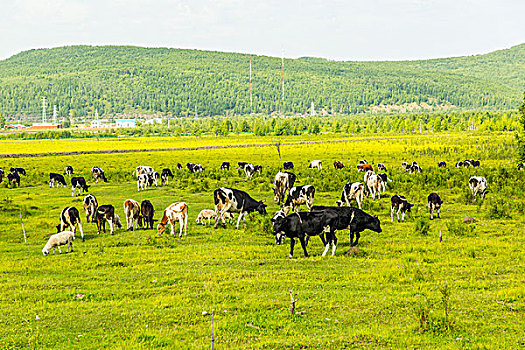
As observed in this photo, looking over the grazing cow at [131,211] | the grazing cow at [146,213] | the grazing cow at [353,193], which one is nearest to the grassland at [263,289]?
the grazing cow at [131,211]

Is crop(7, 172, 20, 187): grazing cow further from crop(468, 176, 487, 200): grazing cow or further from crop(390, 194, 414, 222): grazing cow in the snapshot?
crop(468, 176, 487, 200): grazing cow

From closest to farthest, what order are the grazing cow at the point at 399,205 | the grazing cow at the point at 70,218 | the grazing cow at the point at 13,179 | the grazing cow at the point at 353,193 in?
the grazing cow at the point at 70,218 → the grazing cow at the point at 399,205 → the grazing cow at the point at 353,193 → the grazing cow at the point at 13,179

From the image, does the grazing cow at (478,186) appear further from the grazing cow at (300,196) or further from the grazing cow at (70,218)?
the grazing cow at (70,218)

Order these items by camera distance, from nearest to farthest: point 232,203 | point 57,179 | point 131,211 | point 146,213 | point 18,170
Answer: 1. point 232,203
2. point 131,211
3. point 146,213
4. point 57,179
5. point 18,170

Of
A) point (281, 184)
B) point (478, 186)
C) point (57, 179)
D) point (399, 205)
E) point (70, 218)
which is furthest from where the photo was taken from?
point (57, 179)

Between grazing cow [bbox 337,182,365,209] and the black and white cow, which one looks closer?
grazing cow [bbox 337,182,365,209]

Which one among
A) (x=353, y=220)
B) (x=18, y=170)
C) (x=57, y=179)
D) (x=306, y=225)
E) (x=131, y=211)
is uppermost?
(x=306, y=225)

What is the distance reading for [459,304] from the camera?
11.0 meters

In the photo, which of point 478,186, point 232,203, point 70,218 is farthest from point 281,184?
point 70,218

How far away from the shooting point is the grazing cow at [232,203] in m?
21.5

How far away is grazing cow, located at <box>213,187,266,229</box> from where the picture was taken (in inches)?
848

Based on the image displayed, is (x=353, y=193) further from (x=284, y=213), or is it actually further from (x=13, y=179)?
(x=13, y=179)

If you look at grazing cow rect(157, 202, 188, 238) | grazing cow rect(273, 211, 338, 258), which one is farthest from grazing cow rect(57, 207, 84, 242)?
grazing cow rect(273, 211, 338, 258)

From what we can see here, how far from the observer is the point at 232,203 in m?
21.7
